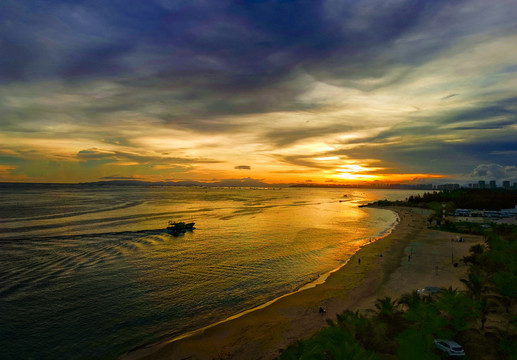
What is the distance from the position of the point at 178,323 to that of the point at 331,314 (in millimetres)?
16161

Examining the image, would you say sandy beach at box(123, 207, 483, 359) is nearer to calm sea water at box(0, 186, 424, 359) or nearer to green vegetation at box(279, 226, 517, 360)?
calm sea water at box(0, 186, 424, 359)

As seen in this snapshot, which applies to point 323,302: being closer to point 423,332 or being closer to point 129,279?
point 423,332

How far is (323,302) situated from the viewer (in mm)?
34500

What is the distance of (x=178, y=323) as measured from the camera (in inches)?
1168

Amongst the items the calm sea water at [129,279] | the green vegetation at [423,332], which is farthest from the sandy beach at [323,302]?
the green vegetation at [423,332]

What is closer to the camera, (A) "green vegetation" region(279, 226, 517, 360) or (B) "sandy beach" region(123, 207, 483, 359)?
(A) "green vegetation" region(279, 226, 517, 360)

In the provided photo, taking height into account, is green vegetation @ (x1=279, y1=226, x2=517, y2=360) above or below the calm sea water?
above

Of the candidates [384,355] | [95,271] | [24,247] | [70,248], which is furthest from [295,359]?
[24,247]

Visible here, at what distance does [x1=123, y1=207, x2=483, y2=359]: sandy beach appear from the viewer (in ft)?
81.5

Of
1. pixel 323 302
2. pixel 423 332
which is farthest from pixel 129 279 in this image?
pixel 423 332

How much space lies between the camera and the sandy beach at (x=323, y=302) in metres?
24.8

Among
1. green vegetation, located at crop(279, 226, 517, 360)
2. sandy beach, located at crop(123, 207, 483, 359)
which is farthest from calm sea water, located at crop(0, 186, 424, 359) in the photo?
green vegetation, located at crop(279, 226, 517, 360)

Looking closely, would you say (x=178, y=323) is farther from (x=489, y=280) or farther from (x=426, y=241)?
(x=426, y=241)

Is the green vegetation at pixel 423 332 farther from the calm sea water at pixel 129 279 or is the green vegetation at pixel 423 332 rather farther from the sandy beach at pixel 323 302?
the calm sea water at pixel 129 279
